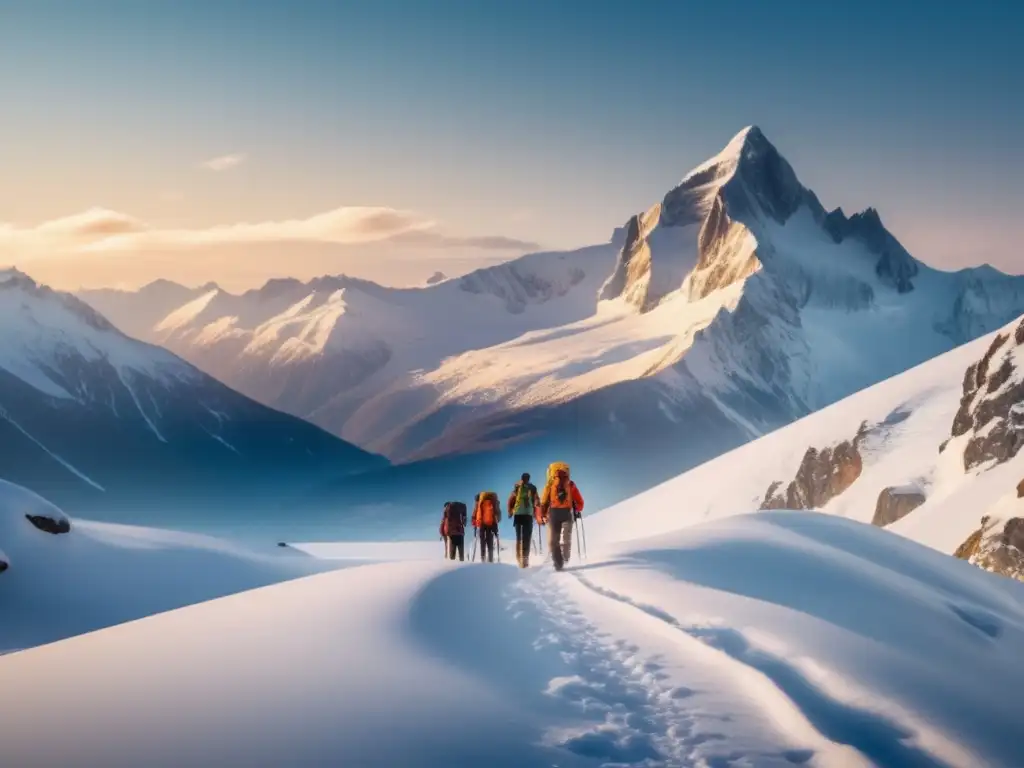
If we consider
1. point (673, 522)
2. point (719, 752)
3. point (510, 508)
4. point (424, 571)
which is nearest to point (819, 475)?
point (673, 522)

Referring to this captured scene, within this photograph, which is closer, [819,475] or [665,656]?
[665,656]

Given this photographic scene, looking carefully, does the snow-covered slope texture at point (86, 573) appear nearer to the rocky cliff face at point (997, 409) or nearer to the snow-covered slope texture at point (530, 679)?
the snow-covered slope texture at point (530, 679)

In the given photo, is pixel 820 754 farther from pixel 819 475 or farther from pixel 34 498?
pixel 819 475

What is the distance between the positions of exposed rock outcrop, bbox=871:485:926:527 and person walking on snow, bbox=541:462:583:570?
7091cm

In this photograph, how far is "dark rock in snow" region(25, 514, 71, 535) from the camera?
1127 inches

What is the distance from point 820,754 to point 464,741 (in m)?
2.68

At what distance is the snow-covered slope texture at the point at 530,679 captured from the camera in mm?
6871

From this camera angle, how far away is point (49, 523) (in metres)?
28.8

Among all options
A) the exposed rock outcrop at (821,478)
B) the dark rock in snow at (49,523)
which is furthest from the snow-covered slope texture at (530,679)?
the exposed rock outcrop at (821,478)

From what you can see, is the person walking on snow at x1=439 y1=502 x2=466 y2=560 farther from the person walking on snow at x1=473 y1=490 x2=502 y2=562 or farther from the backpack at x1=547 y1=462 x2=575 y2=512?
the backpack at x1=547 y1=462 x2=575 y2=512

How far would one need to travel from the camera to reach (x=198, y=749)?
642 cm

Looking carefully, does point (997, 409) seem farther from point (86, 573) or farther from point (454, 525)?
point (86, 573)

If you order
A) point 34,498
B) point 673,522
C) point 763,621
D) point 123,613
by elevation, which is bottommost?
point 763,621

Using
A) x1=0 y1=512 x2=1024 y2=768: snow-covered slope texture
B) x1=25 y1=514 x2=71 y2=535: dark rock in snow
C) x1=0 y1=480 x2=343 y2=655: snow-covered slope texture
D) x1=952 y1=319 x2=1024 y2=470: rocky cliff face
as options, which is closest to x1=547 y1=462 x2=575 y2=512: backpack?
x1=0 y1=512 x2=1024 y2=768: snow-covered slope texture
